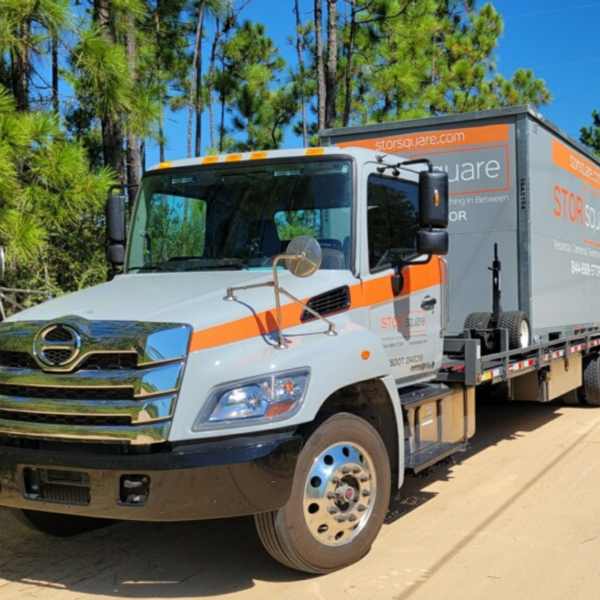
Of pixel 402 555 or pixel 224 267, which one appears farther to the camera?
pixel 224 267

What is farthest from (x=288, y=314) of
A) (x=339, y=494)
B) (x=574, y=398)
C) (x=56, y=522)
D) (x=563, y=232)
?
(x=574, y=398)

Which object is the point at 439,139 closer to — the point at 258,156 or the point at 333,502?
the point at 258,156

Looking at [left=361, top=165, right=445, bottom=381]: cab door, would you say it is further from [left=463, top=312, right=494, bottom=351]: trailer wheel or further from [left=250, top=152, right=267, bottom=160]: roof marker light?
[left=463, top=312, right=494, bottom=351]: trailer wheel

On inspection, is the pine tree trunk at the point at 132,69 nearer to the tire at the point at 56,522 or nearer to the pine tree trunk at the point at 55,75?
the pine tree trunk at the point at 55,75

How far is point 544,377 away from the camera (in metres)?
7.84

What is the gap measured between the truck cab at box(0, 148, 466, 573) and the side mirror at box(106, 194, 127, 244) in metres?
0.34

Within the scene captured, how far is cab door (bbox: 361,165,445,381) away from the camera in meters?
4.86

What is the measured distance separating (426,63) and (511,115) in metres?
14.4

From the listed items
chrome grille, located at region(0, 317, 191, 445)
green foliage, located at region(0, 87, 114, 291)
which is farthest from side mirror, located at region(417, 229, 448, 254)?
green foliage, located at region(0, 87, 114, 291)

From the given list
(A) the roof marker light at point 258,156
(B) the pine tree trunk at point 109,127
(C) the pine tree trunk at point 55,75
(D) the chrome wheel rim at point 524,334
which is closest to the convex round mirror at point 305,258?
(A) the roof marker light at point 258,156

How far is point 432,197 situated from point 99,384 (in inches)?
89.3

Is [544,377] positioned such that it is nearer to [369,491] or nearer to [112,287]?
[369,491]

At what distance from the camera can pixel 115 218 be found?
5.67m

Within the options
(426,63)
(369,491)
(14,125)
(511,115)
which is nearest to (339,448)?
(369,491)
